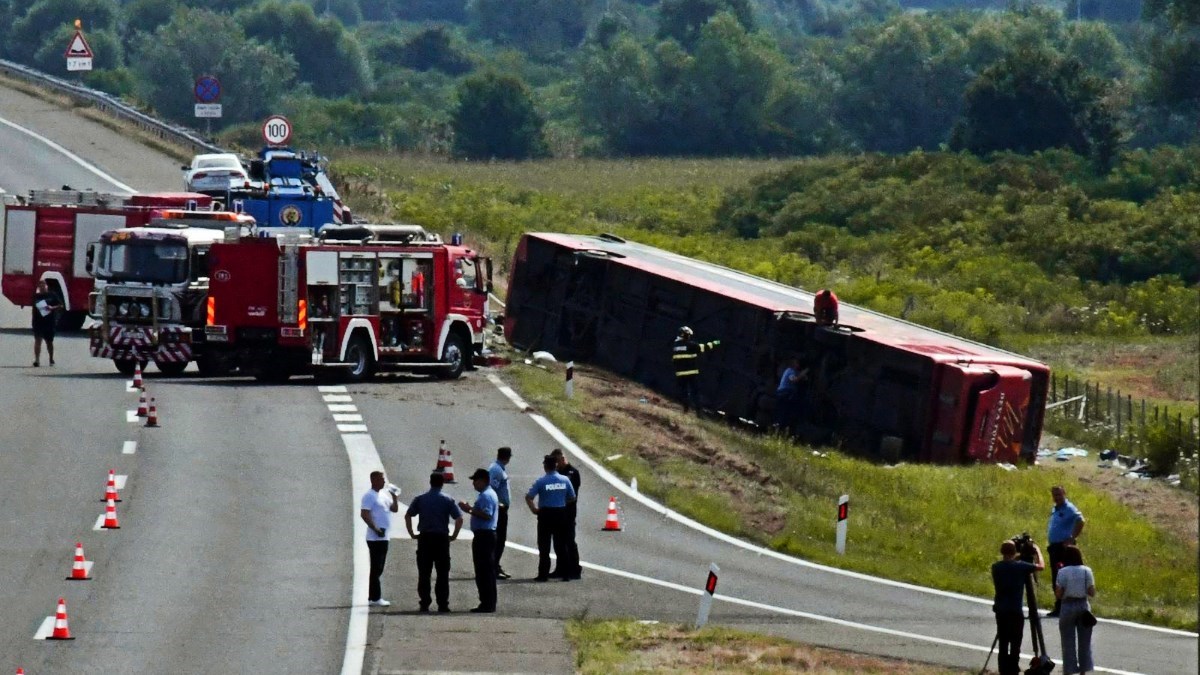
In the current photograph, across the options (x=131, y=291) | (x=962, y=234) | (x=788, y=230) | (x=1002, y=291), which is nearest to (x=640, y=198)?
(x=788, y=230)

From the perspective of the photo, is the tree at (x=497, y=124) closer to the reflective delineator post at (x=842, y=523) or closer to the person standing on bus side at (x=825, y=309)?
the person standing on bus side at (x=825, y=309)

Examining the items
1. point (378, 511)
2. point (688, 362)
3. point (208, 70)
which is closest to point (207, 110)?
point (688, 362)

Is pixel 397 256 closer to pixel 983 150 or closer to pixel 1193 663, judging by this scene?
pixel 1193 663

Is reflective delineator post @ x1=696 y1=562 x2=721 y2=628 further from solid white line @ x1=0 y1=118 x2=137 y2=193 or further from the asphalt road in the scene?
solid white line @ x1=0 y1=118 x2=137 y2=193

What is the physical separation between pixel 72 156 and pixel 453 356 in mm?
32572

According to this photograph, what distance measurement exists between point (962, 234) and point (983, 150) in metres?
19.9

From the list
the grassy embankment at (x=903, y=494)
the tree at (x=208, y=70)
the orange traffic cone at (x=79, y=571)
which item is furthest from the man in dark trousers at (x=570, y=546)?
the tree at (x=208, y=70)

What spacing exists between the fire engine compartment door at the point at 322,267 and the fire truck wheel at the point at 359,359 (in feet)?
4.53

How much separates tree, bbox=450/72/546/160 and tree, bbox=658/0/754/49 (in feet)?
142

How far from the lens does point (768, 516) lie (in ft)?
91.8

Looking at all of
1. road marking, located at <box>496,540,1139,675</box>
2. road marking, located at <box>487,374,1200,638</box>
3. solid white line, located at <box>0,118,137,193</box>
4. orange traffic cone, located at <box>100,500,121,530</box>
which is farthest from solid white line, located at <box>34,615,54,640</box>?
solid white line, located at <box>0,118,137,193</box>

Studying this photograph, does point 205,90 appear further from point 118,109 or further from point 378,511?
point 378,511

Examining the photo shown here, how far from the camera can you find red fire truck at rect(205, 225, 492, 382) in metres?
35.0

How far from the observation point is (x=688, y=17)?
6156 inches
